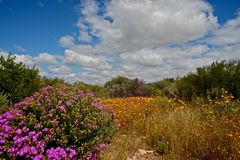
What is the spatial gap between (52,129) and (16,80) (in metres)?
4.50

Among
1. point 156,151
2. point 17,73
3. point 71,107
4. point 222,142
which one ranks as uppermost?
point 17,73

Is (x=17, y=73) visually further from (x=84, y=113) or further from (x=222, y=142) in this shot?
(x=222, y=142)

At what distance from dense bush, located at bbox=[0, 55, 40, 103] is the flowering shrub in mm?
2990

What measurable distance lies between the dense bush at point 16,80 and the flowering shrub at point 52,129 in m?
2.99

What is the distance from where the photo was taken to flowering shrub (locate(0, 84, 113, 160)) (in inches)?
176

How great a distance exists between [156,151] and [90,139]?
1704 mm

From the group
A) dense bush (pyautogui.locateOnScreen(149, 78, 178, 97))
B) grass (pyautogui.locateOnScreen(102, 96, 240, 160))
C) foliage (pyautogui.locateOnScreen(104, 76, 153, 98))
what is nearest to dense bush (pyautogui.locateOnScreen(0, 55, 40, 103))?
grass (pyautogui.locateOnScreen(102, 96, 240, 160))

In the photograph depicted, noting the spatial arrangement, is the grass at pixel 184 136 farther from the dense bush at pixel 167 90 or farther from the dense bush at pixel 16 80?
the dense bush at pixel 167 90

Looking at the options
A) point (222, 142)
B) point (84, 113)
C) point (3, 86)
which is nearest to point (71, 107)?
point (84, 113)

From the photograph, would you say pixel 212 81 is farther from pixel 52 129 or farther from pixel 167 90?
pixel 52 129

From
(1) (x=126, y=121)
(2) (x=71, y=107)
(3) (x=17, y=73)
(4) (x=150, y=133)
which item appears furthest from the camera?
(3) (x=17, y=73)

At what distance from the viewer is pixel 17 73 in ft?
28.7

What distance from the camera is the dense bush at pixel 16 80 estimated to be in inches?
330

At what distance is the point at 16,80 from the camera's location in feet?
28.4
